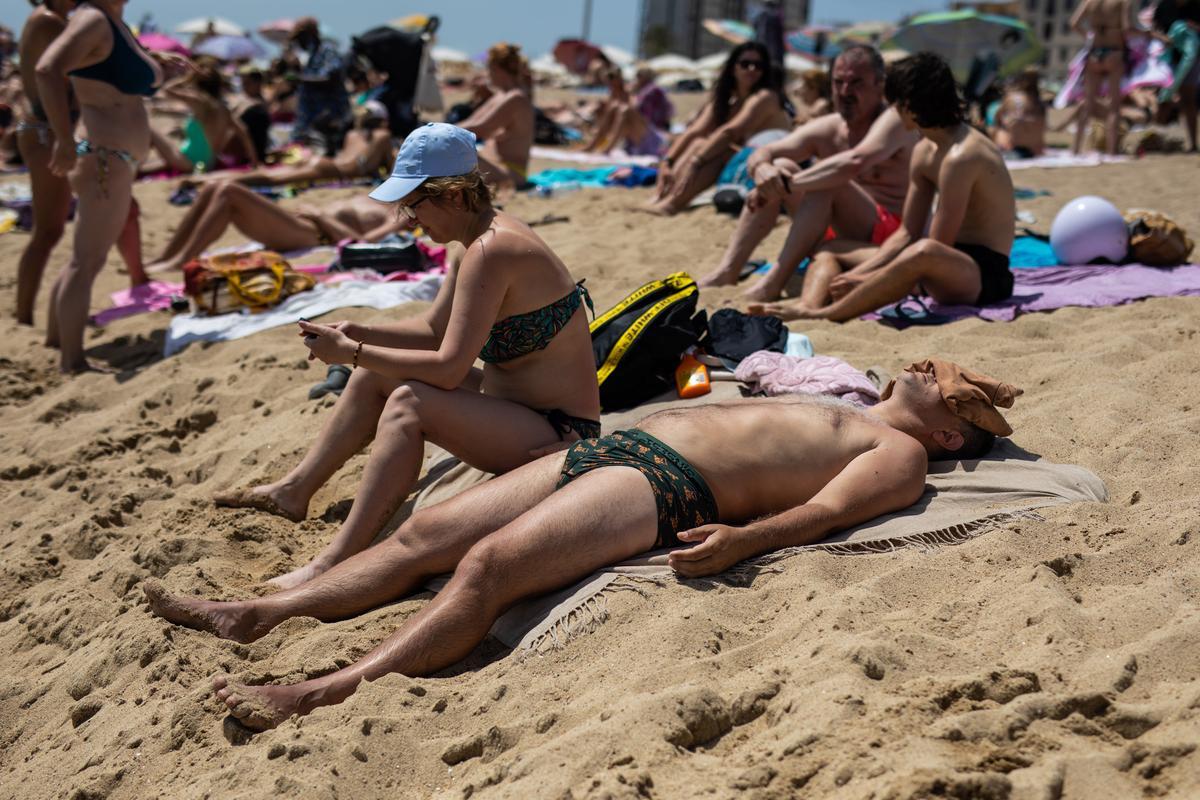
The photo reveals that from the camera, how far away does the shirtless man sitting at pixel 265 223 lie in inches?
290

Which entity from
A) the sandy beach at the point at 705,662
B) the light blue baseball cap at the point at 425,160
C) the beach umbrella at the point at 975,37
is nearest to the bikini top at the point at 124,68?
the sandy beach at the point at 705,662

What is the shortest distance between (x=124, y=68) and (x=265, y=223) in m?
1.92

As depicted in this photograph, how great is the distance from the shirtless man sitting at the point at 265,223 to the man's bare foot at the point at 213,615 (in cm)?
443

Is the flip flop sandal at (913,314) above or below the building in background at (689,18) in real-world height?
below

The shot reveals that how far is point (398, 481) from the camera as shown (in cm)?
341

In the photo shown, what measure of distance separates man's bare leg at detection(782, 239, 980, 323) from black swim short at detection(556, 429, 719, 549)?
2.51m

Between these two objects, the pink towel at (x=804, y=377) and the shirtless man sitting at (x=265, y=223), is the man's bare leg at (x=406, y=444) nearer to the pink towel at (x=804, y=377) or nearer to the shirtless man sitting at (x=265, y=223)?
the pink towel at (x=804, y=377)

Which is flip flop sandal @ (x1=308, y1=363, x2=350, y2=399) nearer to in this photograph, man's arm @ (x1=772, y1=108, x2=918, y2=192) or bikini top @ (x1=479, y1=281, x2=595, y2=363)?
bikini top @ (x1=479, y1=281, x2=595, y2=363)

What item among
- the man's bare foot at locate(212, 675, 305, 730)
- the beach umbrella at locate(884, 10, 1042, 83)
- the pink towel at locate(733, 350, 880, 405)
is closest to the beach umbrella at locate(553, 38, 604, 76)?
the beach umbrella at locate(884, 10, 1042, 83)

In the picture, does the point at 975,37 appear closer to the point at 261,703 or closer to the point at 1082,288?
the point at 1082,288

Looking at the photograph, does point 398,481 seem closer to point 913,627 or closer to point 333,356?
point 333,356

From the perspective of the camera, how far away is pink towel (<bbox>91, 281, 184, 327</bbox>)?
702cm

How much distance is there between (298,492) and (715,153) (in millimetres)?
5451

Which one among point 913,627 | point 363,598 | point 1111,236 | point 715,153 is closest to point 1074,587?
point 913,627
